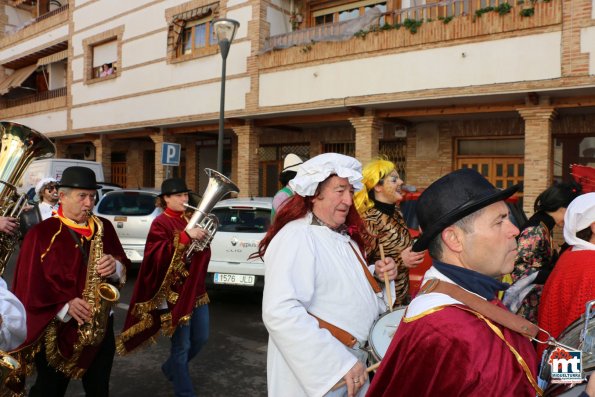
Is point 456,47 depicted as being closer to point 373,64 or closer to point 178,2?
point 373,64

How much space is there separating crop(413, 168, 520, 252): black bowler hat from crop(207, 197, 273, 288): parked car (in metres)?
5.41

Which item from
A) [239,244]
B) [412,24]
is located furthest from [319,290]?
[412,24]

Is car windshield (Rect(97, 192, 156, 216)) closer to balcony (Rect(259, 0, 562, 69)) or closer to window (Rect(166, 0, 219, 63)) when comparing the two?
balcony (Rect(259, 0, 562, 69))

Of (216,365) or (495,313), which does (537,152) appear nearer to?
(216,365)

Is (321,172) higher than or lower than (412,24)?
lower

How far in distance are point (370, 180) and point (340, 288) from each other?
5.54ft

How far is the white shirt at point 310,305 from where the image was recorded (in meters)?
2.16

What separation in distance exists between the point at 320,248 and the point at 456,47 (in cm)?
1005

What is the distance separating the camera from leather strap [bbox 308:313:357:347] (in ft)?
7.66

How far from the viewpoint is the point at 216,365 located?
5.09 metres

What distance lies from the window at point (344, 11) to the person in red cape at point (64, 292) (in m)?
12.3

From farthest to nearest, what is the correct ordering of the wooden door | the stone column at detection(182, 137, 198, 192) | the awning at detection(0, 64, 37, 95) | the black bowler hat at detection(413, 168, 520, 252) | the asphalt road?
the awning at detection(0, 64, 37, 95) → the stone column at detection(182, 137, 198, 192) → the wooden door → the asphalt road → the black bowler hat at detection(413, 168, 520, 252)

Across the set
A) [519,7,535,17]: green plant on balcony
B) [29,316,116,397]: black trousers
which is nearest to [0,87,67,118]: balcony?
[519,7,535,17]: green plant on balcony

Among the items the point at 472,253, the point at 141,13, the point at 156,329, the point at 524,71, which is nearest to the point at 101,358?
the point at 156,329
